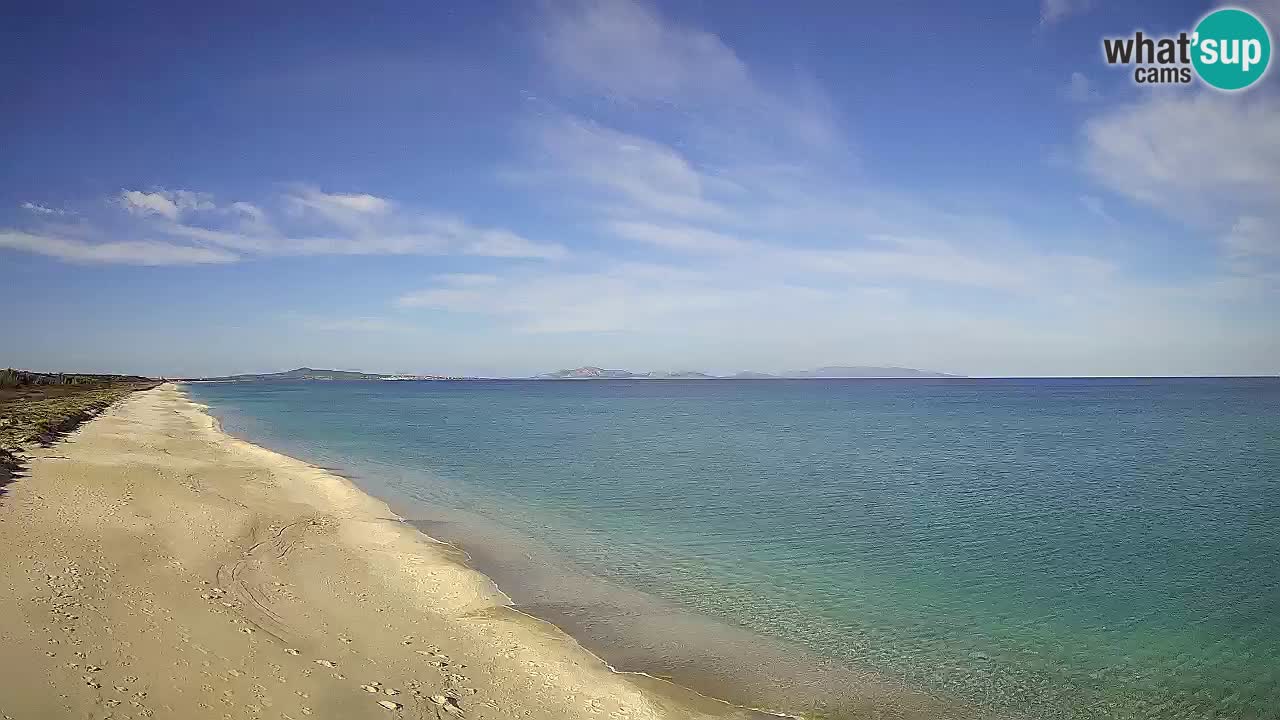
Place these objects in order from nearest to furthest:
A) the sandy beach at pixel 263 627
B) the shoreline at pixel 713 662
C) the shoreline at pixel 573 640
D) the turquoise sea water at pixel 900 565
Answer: the sandy beach at pixel 263 627
the shoreline at pixel 573 640
the shoreline at pixel 713 662
the turquoise sea water at pixel 900 565

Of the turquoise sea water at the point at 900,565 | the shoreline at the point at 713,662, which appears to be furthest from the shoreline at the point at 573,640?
the turquoise sea water at the point at 900,565

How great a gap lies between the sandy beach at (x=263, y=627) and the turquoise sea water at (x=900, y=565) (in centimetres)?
128

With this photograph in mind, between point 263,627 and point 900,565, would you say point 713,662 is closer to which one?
point 263,627

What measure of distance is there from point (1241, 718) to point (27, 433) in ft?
142

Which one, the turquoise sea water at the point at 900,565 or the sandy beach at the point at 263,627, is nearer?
the sandy beach at the point at 263,627

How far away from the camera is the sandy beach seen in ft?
26.0

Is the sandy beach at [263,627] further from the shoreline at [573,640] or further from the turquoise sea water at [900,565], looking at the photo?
the turquoise sea water at [900,565]

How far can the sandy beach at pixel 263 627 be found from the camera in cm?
793

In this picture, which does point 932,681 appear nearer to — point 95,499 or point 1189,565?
point 1189,565

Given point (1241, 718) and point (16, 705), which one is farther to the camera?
point (1241, 718)

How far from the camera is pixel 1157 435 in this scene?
47719 millimetres

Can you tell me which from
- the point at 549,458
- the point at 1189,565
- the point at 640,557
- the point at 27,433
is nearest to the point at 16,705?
the point at 640,557

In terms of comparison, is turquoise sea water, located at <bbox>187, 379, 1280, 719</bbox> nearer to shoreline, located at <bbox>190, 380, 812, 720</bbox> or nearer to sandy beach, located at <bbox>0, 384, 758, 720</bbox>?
shoreline, located at <bbox>190, 380, 812, 720</bbox>

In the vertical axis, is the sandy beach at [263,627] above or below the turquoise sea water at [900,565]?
above
